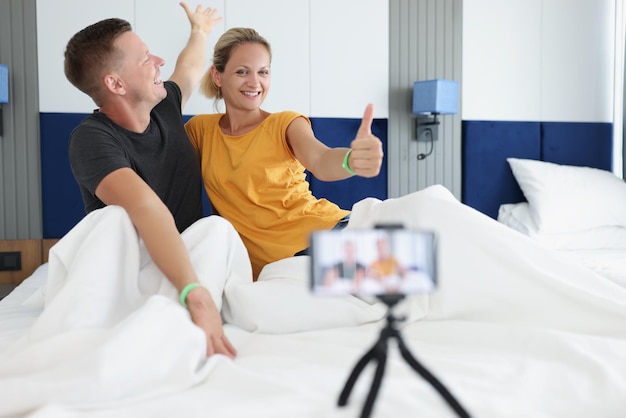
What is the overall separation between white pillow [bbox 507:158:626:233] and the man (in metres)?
2.29

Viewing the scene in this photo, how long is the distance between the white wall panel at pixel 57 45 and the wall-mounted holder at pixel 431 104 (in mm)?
1878

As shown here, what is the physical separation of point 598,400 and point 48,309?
3.43 feet

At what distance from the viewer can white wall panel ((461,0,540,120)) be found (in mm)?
4066

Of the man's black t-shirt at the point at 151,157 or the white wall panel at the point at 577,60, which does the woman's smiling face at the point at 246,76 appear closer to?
the man's black t-shirt at the point at 151,157

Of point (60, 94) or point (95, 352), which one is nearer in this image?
point (95, 352)

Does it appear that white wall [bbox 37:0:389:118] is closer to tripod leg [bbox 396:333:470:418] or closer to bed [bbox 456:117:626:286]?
bed [bbox 456:117:626:286]

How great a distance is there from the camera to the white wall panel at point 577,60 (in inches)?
165

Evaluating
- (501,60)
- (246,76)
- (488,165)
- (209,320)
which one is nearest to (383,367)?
(209,320)

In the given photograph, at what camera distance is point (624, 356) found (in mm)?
1155

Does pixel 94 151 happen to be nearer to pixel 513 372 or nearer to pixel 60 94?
pixel 513 372

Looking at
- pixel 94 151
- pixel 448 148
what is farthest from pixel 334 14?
pixel 94 151

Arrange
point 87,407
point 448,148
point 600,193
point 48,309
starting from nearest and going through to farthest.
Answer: point 87,407, point 48,309, point 600,193, point 448,148

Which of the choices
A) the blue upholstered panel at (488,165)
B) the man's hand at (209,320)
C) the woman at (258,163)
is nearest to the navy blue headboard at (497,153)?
the blue upholstered panel at (488,165)

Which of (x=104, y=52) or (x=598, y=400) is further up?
(x=104, y=52)
